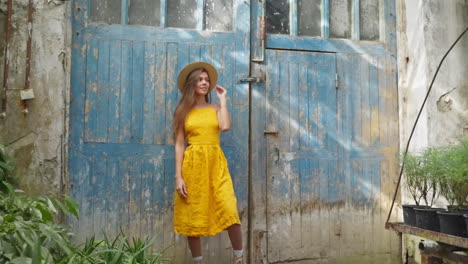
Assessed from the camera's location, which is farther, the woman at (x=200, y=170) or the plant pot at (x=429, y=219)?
the woman at (x=200, y=170)

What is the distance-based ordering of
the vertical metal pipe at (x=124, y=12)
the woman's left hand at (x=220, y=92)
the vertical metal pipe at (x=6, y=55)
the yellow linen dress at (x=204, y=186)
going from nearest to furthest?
the yellow linen dress at (x=204, y=186) → the vertical metal pipe at (x=6, y=55) → the woman's left hand at (x=220, y=92) → the vertical metal pipe at (x=124, y=12)

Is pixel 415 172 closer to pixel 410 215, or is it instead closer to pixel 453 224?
pixel 410 215

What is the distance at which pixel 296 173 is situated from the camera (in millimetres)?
3738

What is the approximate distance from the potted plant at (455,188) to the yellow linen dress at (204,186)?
4.30ft

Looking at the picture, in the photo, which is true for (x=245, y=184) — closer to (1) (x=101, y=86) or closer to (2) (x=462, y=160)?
(1) (x=101, y=86)

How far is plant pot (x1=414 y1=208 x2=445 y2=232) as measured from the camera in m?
2.69

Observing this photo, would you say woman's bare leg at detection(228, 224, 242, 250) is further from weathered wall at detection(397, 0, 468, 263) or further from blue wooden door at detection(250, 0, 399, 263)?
weathered wall at detection(397, 0, 468, 263)

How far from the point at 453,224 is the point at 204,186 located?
1.57 m

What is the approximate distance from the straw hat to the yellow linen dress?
27cm

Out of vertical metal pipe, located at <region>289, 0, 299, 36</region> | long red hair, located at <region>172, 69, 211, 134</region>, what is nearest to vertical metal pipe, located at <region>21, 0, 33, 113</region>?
long red hair, located at <region>172, 69, 211, 134</region>

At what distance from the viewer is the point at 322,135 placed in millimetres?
3811

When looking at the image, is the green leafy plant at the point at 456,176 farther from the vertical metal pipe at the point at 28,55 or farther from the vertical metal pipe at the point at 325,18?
the vertical metal pipe at the point at 28,55

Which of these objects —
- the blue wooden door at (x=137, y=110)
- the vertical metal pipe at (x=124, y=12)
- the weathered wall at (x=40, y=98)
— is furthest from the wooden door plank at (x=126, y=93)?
the weathered wall at (x=40, y=98)

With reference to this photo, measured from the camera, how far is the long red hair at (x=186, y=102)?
3312 millimetres
